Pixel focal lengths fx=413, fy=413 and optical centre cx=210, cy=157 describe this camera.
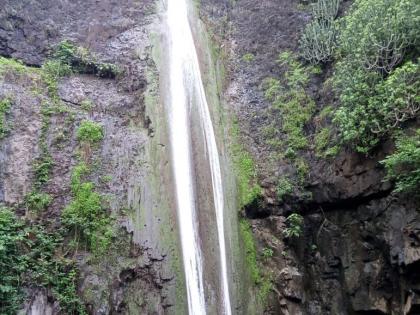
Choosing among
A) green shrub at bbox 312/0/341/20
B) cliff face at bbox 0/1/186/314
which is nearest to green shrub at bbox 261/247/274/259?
cliff face at bbox 0/1/186/314

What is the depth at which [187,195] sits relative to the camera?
1025cm

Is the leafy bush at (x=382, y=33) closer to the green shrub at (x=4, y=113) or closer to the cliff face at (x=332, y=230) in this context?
the cliff face at (x=332, y=230)

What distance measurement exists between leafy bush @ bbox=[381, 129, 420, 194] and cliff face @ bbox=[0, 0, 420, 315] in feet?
1.63

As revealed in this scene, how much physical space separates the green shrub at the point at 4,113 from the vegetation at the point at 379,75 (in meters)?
7.94

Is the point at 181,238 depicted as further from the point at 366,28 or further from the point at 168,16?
the point at 168,16

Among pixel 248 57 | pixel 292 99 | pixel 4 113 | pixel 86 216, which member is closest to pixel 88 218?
pixel 86 216

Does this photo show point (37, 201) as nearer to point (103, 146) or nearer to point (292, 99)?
point (103, 146)

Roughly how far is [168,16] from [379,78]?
8665mm

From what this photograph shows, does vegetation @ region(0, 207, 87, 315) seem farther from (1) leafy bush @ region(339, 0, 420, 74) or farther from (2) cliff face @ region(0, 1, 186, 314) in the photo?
(1) leafy bush @ region(339, 0, 420, 74)

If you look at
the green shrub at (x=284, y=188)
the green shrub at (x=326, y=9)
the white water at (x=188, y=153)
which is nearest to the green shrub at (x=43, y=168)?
the white water at (x=188, y=153)

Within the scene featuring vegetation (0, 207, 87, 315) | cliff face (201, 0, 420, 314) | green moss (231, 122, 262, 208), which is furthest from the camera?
green moss (231, 122, 262, 208)

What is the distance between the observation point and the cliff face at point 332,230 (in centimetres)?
828

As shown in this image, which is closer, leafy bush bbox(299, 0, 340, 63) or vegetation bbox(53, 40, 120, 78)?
leafy bush bbox(299, 0, 340, 63)

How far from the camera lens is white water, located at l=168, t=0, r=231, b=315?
923cm
